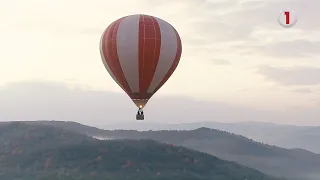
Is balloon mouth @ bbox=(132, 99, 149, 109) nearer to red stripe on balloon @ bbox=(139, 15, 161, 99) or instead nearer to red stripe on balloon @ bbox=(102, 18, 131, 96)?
red stripe on balloon @ bbox=(139, 15, 161, 99)

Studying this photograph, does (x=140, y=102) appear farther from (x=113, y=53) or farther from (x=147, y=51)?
(x=113, y=53)

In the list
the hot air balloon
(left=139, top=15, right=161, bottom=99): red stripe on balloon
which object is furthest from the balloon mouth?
(left=139, top=15, right=161, bottom=99): red stripe on balloon

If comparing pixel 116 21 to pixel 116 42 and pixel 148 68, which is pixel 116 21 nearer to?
pixel 116 42

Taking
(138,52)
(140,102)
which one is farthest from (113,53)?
(140,102)

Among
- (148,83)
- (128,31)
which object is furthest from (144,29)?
(148,83)

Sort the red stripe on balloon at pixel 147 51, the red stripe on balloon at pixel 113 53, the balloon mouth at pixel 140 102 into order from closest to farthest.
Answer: the balloon mouth at pixel 140 102, the red stripe on balloon at pixel 147 51, the red stripe on balloon at pixel 113 53

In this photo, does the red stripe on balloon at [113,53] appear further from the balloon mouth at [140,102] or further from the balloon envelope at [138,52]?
the balloon mouth at [140,102]

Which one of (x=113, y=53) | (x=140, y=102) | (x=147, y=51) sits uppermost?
(x=147, y=51)

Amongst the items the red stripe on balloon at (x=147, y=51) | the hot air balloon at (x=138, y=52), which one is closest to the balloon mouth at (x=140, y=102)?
the hot air balloon at (x=138, y=52)
